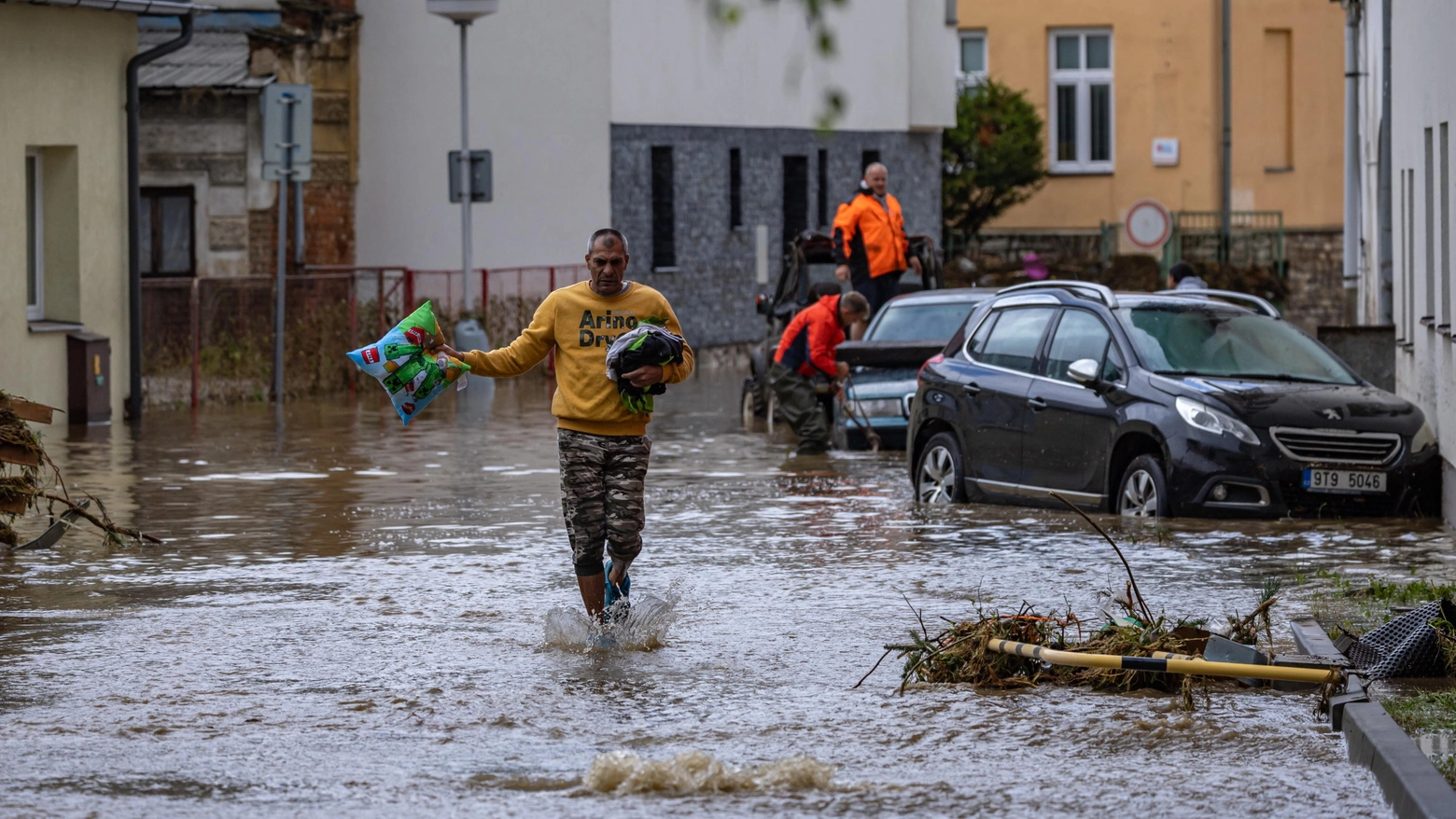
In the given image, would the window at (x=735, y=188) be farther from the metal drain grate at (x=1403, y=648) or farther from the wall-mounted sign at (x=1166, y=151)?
the metal drain grate at (x=1403, y=648)

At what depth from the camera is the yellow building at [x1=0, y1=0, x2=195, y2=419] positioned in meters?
22.7

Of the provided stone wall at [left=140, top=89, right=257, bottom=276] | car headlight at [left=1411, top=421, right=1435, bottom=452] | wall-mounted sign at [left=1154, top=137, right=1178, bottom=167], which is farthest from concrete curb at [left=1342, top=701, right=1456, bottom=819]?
wall-mounted sign at [left=1154, top=137, right=1178, bottom=167]

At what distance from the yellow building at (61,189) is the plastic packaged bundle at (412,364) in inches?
516

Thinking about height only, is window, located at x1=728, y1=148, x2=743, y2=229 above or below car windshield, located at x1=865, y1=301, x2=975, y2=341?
above

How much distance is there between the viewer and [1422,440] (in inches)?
577

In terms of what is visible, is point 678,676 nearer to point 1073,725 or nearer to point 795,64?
point 1073,725

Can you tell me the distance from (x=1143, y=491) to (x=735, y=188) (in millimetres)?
25665

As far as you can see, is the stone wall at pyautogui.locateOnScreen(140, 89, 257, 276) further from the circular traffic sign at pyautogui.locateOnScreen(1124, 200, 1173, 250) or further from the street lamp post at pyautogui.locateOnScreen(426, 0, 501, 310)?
the circular traffic sign at pyautogui.locateOnScreen(1124, 200, 1173, 250)

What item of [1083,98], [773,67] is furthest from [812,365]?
[1083,98]

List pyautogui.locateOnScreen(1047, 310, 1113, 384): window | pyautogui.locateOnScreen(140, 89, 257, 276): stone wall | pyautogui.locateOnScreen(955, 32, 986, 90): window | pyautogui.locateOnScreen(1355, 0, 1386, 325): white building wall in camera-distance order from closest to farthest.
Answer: pyautogui.locateOnScreen(1047, 310, 1113, 384): window < pyautogui.locateOnScreen(1355, 0, 1386, 325): white building wall < pyautogui.locateOnScreen(140, 89, 257, 276): stone wall < pyautogui.locateOnScreen(955, 32, 986, 90): window

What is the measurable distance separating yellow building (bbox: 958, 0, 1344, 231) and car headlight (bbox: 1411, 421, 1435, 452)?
3608 cm

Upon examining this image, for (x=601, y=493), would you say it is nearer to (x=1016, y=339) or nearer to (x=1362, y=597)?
(x=1362, y=597)

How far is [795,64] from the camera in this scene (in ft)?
16.8

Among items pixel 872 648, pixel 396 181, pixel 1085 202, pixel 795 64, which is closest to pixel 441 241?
pixel 396 181
